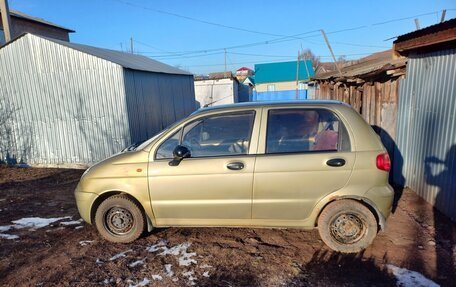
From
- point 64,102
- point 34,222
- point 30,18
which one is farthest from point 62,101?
point 30,18

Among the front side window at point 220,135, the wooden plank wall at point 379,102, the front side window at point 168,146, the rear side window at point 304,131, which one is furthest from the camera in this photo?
the wooden plank wall at point 379,102

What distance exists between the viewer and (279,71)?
43.9 m

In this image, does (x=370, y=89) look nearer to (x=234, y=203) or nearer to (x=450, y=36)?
(x=450, y=36)

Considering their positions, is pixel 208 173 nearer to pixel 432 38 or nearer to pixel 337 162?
pixel 337 162

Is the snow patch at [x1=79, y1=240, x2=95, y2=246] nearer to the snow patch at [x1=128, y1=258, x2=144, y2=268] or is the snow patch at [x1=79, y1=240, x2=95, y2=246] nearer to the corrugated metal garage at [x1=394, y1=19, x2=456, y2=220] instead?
the snow patch at [x1=128, y1=258, x2=144, y2=268]

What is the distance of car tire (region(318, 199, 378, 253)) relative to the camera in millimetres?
3697

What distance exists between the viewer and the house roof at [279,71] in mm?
41938

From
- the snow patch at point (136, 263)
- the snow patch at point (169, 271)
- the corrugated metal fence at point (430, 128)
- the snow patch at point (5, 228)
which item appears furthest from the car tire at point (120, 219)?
the corrugated metal fence at point (430, 128)

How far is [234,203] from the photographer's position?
3844 mm

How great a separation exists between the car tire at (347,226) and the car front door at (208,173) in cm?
95

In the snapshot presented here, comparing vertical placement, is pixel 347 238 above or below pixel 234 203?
below

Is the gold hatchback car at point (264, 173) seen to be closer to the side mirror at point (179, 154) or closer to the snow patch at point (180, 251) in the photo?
the side mirror at point (179, 154)

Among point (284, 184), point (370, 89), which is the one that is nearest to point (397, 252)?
point (284, 184)

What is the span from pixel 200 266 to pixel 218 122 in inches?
68.1
